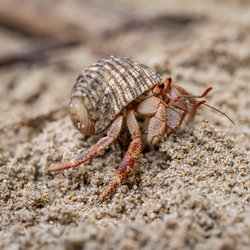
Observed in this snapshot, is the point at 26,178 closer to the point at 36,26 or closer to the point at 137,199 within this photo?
the point at 137,199

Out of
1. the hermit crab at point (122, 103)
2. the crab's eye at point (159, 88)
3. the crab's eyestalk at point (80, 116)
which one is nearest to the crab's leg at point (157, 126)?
the hermit crab at point (122, 103)

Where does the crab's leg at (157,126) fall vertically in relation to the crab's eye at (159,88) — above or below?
below

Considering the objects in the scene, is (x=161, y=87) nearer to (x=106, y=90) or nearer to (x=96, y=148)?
(x=106, y=90)

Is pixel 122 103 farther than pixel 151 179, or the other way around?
pixel 122 103

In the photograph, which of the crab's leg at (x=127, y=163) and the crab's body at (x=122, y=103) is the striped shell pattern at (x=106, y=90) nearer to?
the crab's body at (x=122, y=103)

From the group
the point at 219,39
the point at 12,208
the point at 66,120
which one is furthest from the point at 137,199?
the point at 219,39

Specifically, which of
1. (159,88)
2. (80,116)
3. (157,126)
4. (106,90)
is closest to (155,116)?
(157,126)

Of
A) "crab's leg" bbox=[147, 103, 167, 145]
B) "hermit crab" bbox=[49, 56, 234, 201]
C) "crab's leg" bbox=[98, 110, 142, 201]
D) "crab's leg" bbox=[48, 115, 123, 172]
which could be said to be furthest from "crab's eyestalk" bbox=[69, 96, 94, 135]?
"crab's leg" bbox=[147, 103, 167, 145]
